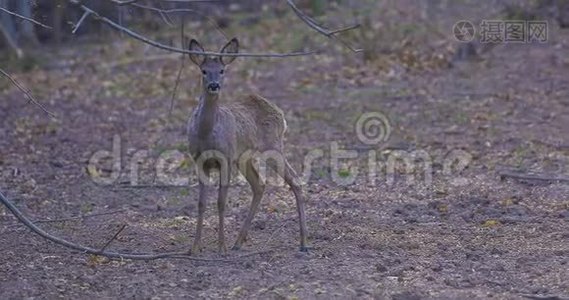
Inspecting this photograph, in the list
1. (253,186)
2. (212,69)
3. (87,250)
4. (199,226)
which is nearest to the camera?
(87,250)

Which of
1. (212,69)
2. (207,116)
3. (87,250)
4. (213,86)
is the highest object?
(212,69)

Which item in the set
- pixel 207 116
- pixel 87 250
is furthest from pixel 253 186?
pixel 87 250

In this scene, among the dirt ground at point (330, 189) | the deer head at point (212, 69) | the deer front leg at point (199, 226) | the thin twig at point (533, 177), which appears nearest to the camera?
the dirt ground at point (330, 189)

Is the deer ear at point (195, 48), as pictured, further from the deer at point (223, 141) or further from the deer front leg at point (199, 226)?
the deer front leg at point (199, 226)

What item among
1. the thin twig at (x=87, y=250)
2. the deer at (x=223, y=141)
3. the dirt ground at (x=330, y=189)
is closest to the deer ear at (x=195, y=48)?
the deer at (x=223, y=141)

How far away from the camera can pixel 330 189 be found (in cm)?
1001

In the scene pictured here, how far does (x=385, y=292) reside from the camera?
6.76m

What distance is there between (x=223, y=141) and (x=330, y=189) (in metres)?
2.29

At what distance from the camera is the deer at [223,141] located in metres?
7.85

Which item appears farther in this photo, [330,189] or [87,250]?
[330,189]

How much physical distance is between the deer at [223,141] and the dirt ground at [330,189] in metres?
0.27

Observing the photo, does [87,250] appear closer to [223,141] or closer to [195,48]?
[223,141]

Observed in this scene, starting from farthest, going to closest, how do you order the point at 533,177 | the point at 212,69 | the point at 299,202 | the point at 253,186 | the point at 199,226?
the point at 533,177
the point at 253,186
the point at 299,202
the point at 212,69
the point at 199,226

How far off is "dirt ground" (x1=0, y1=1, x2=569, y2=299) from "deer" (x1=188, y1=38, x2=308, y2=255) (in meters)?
0.27
